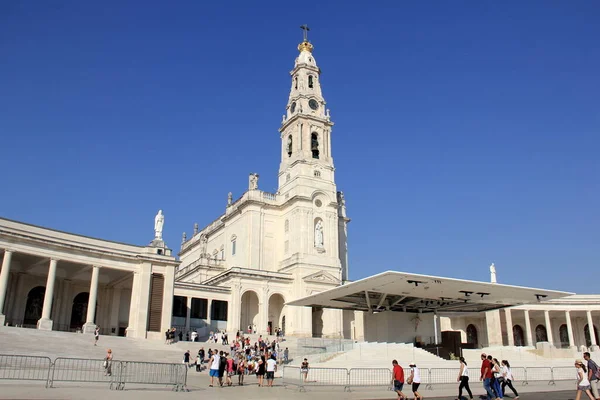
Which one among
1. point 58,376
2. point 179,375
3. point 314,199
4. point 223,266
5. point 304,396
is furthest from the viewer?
point 223,266

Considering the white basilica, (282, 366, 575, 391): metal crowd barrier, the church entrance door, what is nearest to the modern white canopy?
the white basilica

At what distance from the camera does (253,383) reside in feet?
80.7

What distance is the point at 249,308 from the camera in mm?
52844

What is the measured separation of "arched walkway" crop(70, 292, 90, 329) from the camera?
42.3 metres

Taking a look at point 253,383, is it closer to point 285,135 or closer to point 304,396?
point 304,396

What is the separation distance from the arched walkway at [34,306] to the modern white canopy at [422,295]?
63.9 ft

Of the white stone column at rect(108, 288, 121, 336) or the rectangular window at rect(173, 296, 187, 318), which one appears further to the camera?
the rectangular window at rect(173, 296, 187, 318)

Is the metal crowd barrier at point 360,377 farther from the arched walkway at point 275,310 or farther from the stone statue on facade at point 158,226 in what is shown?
the arched walkway at point 275,310

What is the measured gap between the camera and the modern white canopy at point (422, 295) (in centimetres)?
3553

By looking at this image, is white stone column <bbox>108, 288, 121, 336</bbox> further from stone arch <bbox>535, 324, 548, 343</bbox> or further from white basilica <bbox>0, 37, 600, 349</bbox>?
stone arch <bbox>535, 324, 548, 343</bbox>

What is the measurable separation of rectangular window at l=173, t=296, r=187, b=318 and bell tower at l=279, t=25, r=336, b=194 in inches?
644

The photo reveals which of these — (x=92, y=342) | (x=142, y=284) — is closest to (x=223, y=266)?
(x=142, y=284)

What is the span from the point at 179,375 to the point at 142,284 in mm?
19998

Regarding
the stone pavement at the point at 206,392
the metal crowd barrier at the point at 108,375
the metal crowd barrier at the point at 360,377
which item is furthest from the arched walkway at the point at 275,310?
the metal crowd barrier at the point at 108,375
